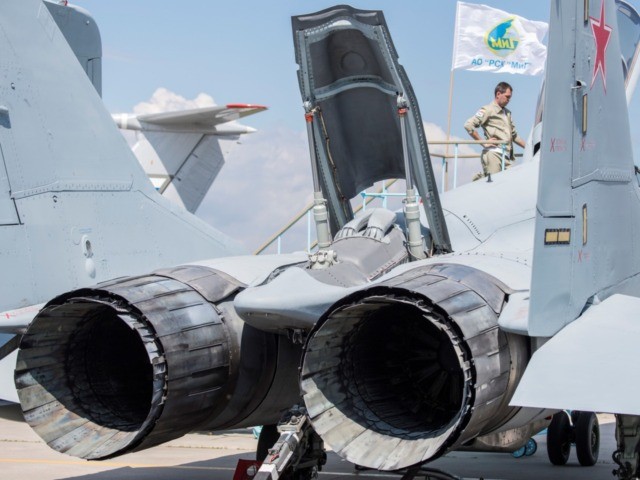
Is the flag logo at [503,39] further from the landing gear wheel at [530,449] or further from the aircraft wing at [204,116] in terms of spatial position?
the landing gear wheel at [530,449]

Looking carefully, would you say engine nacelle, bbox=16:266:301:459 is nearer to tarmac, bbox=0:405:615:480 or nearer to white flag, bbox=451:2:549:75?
tarmac, bbox=0:405:615:480

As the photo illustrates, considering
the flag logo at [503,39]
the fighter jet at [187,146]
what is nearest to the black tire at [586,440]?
the flag logo at [503,39]

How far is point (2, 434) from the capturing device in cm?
1182

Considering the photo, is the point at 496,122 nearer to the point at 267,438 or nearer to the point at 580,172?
the point at 267,438

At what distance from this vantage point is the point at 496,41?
1569 centimetres

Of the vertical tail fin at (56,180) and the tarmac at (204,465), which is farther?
the tarmac at (204,465)

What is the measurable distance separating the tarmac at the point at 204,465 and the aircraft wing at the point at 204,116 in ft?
25.3

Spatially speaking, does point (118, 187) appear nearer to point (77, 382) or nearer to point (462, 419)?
point (77, 382)

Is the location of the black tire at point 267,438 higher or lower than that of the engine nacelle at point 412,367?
lower

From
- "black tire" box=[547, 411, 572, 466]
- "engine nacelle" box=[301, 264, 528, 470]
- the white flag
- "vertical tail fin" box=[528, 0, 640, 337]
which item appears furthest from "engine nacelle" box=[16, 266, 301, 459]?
the white flag

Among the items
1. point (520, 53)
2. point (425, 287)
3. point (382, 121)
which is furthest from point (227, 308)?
point (520, 53)

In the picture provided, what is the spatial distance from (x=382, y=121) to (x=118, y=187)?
2134 millimetres

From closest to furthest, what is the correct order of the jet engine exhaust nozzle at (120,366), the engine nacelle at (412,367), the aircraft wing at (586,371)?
the aircraft wing at (586,371), the engine nacelle at (412,367), the jet engine exhaust nozzle at (120,366)

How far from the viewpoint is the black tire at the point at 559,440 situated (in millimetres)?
9562
